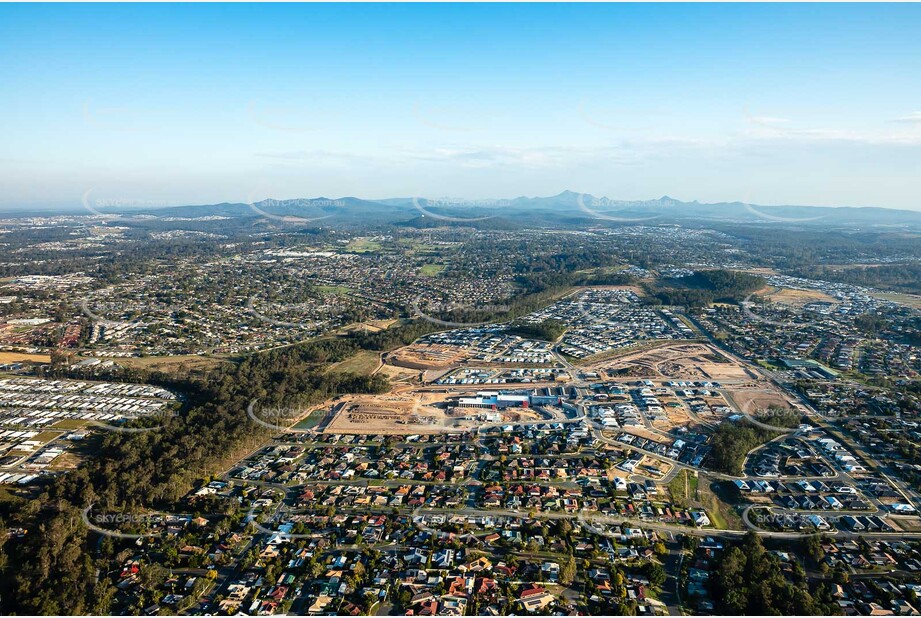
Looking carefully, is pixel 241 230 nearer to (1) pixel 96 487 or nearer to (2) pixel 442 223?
(2) pixel 442 223

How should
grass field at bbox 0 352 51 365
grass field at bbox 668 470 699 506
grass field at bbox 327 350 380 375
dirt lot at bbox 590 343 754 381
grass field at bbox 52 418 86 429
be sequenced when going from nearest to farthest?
grass field at bbox 668 470 699 506, grass field at bbox 52 418 86 429, dirt lot at bbox 590 343 754 381, grass field at bbox 327 350 380 375, grass field at bbox 0 352 51 365

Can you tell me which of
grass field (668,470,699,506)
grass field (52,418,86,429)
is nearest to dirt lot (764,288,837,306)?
grass field (668,470,699,506)

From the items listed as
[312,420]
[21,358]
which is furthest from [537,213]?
[312,420]

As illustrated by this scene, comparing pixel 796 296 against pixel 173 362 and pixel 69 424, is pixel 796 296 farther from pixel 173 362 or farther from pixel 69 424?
pixel 69 424

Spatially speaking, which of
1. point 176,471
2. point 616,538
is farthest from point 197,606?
point 616,538

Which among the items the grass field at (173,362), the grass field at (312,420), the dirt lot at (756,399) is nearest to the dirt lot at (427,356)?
the grass field at (312,420)

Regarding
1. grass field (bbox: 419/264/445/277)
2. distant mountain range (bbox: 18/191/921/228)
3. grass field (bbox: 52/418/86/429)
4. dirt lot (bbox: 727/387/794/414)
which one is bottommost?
grass field (bbox: 52/418/86/429)

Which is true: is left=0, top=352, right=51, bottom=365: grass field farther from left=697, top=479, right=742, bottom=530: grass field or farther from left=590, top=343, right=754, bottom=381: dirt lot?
left=697, top=479, right=742, bottom=530: grass field
